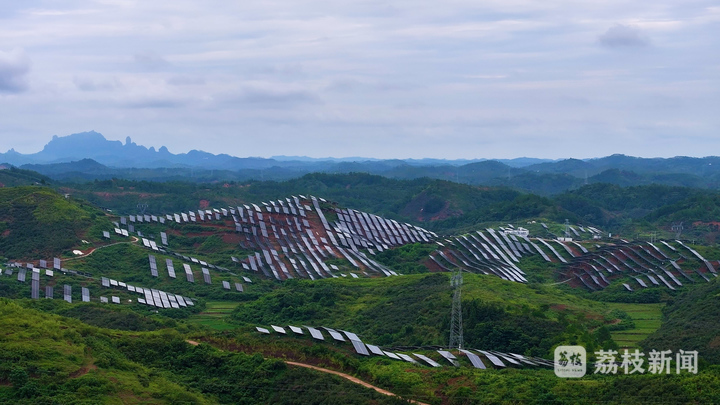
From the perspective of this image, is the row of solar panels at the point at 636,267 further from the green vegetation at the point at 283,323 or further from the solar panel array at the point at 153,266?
the solar panel array at the point at 153,266

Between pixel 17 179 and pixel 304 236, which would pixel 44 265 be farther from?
pixel 17 179

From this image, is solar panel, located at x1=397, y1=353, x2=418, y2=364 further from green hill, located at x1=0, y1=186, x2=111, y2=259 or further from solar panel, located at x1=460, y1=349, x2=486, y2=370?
green hill, located at x1=0, y1=186, x2=111, y2=259

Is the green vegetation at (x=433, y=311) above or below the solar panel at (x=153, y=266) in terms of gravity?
below

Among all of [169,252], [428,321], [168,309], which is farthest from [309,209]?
[428,321]

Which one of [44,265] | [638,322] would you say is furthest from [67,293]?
[638,322]

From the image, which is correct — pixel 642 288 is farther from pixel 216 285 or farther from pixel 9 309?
pixel 9 309

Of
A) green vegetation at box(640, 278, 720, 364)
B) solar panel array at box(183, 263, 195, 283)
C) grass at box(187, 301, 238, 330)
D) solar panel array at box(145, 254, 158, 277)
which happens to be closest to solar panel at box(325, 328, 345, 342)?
grass at box(187, 301, 238, 330)

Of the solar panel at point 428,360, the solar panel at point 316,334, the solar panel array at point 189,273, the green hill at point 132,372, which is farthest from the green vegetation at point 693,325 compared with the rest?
the solar panel array at point 189,273
